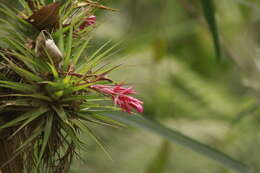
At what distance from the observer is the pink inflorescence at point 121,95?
2.18ft

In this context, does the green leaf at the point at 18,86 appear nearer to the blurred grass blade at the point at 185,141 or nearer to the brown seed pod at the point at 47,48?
the brown seed pod at the point at 47,48

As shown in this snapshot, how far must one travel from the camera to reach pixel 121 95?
68 centimetres

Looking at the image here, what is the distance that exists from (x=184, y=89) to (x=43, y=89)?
2888mm

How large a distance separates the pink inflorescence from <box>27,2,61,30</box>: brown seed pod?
0.10 m

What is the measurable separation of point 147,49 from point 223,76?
765 millimetres

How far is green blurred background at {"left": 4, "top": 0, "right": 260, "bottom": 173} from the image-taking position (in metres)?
2.79

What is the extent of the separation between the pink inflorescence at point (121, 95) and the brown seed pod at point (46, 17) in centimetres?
10

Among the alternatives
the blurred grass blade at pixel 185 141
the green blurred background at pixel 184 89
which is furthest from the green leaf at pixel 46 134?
the green blurred background at pixel 184 89

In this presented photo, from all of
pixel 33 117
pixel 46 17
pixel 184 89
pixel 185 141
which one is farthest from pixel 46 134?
pixel 184 89

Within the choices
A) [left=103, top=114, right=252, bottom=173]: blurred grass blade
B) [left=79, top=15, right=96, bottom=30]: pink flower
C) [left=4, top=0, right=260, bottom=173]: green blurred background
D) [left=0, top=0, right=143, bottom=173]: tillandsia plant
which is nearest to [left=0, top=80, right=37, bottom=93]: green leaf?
[left=0, top=0, right=143, bottom=173]: tillandsia plant

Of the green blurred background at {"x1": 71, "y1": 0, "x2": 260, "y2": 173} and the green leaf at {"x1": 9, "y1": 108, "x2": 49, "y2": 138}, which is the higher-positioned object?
the green leaf at {"x1": 9, "y1": 108, "x2": 49, "y2": 138}

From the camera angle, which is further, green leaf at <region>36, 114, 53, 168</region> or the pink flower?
the pink flower

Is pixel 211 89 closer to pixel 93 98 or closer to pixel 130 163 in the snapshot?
pixel 130 163

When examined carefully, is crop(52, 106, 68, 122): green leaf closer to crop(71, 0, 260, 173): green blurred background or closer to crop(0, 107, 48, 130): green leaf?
crop(0, 107, 48, 130): green leaf
